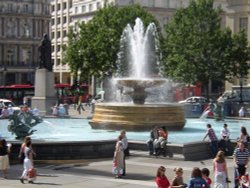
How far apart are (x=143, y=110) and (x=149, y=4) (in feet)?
243

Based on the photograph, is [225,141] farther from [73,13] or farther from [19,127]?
[73,13]

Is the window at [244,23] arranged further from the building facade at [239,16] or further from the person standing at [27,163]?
the person standing at [27,163]

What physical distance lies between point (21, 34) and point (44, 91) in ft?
220

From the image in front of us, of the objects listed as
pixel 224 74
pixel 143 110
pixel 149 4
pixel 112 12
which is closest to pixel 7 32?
pixel 149 4

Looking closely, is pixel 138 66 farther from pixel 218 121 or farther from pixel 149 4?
pixel 149 4

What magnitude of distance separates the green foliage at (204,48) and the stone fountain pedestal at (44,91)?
18544 mm

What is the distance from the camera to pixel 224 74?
65.9 m

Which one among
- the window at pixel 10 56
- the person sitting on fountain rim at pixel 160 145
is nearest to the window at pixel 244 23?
the person sitting on fountain rim at pixel 160 145

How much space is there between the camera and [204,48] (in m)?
65.4

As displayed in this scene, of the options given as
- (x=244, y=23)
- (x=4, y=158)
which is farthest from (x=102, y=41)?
(x=4, y=158)

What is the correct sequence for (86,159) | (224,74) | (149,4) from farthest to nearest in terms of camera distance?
(149,4) → (224,74) → (86,159)

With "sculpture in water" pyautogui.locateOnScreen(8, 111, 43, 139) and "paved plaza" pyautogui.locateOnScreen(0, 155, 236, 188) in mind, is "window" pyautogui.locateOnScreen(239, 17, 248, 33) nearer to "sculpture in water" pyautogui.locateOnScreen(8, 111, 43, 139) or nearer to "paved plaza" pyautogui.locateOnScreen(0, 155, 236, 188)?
"sculpture in water" pyautogui.locateOnScreen(8, 111, 43, 139)

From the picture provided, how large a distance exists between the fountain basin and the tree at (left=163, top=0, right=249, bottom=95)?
105 ft

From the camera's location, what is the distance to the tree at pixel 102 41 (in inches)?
2906
